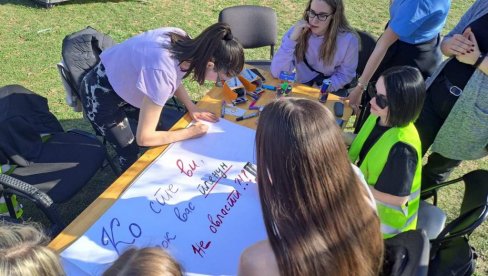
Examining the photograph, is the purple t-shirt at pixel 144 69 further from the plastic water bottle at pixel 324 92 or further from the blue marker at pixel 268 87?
the plastic water bottle at pixel 324 92

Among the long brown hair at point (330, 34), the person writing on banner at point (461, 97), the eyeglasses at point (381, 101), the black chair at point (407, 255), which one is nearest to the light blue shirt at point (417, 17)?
the person writing on banner at point (461, 97)

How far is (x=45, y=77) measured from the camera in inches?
173

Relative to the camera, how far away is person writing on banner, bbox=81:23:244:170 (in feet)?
6.66

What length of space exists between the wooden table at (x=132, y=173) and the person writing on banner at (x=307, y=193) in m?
0.94

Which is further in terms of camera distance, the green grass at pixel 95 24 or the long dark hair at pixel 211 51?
the green grass at pixel 95 24

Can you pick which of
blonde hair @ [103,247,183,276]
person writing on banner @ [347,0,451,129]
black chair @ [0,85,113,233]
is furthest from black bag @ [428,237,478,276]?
black chair @ [0,85,113,233]

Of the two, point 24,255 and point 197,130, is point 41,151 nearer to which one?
point 197,130

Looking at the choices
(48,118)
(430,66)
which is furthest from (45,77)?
(430,66)

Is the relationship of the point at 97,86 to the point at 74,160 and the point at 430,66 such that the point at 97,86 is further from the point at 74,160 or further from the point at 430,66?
the point at 430,66

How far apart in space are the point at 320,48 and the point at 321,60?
10 centimetres

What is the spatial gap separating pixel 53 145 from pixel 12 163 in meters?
0.32

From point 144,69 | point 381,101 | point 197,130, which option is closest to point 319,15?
point 381,101

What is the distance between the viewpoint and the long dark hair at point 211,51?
2.01 meters

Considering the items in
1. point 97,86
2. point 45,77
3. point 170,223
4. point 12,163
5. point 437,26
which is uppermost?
point 437,26
